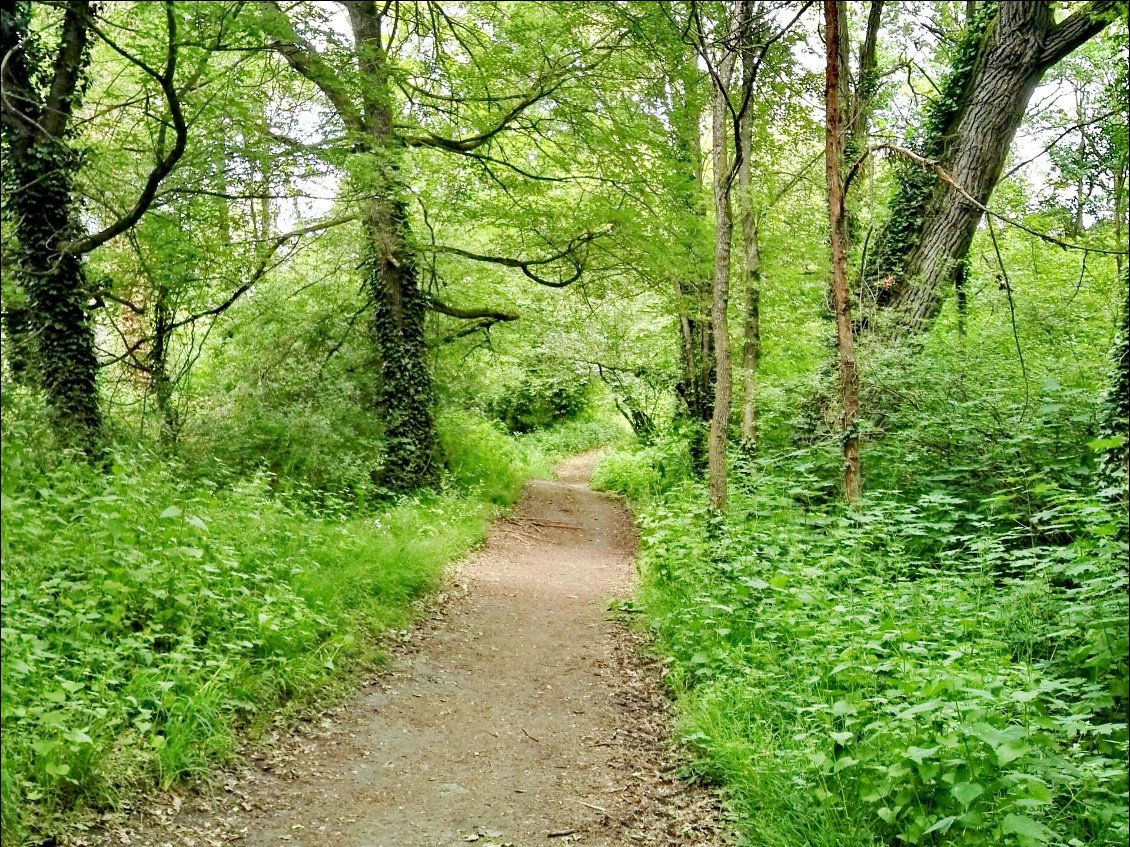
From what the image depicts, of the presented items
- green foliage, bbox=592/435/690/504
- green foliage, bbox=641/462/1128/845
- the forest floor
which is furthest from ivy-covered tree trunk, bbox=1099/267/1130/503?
green foliage, bbox=592/435/690/504

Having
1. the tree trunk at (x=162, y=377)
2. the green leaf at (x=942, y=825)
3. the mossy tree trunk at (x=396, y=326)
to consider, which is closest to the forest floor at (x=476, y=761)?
the green leaf at (x=942, y=825)

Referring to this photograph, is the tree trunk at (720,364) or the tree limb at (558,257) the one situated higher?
the tree limb at (558,257)

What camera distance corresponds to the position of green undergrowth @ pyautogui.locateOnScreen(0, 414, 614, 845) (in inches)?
148

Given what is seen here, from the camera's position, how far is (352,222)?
12.1 m

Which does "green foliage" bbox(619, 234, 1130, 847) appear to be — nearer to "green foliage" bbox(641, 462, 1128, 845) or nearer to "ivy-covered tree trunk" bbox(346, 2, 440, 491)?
"green foliage" bbox(641, 462, 1128, 845)

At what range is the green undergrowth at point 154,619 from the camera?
12.3 feet

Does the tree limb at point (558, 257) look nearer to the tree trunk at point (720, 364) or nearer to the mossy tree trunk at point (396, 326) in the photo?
the mossy tree trunk at point (396, 326)

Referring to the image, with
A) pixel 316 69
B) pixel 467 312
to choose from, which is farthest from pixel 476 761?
pixel 467 312

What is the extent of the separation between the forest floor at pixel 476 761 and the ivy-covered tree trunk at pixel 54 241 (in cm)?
Answer: 376

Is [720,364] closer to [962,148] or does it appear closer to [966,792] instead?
[962,148]

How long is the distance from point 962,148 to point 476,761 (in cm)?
866

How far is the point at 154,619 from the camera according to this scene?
510 cm

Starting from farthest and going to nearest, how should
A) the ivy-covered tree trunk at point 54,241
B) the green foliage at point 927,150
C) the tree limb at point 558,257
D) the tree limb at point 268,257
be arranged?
the tree limb at point 558,257 → the tree limb at point 268,257 → the green foliage at point 927,150 → the ivy-covered tree trunk at point 54,241

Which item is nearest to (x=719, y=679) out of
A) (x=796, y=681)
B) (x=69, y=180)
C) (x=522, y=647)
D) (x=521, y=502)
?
(x=796, y=681)
